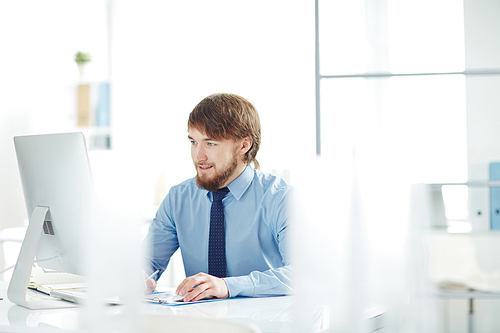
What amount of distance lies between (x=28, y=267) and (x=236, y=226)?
0.70 m

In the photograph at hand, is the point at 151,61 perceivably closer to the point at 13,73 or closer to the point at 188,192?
the point at 13,73

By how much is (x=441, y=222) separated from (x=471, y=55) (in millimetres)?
714

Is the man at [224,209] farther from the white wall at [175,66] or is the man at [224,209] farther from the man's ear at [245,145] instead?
the white wall at [175,66]

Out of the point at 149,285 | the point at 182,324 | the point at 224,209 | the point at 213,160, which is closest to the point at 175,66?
the point at 213,160

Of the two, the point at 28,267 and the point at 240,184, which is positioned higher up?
the point at 240,184

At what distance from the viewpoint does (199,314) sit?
1.11 metres

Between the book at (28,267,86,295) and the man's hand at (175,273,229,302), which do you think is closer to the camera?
the man's hand at (175,273,229,302)

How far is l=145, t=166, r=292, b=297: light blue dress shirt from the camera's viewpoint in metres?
1.73

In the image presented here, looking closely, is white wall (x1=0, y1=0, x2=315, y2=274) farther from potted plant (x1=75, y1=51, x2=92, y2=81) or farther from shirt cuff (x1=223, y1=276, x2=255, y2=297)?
shirt cuff (x1=223, y1=276, x2=255, y2=297)

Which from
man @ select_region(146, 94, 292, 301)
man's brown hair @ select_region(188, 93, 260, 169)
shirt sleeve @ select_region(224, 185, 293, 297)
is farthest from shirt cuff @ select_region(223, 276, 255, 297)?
man's brown hair @ select_region(188, 93, 260, 169)

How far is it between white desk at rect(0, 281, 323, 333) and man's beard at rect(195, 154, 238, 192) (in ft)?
1.84

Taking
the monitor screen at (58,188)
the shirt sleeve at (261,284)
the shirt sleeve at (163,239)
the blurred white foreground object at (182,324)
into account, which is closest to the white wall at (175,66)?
the shirt sleeve at (163,239)

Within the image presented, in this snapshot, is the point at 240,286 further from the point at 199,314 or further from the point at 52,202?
the point at 52,202

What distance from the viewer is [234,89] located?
353cm
